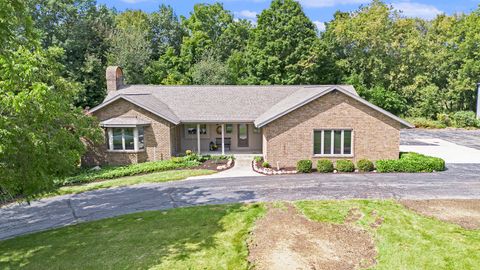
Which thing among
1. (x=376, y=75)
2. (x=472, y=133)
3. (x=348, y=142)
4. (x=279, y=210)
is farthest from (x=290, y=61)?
(x=279, y=210)

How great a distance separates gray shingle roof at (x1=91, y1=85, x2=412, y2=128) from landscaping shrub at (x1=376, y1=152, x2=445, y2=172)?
637 cm

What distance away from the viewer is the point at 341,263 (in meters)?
A: 10.2

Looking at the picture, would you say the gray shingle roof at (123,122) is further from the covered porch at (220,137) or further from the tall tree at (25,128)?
the tall tree at (25,128)

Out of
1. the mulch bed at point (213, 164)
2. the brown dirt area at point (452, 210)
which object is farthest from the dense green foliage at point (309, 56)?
the brown dirt area at point (452, 210)

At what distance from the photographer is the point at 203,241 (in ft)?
39.1

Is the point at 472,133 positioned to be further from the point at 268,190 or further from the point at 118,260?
the point at 118,260

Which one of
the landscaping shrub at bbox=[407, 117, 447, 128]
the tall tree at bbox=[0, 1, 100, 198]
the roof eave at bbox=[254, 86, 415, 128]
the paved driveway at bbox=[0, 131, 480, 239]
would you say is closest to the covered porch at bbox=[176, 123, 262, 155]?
the roof eave at bbox=[254, 86, 415, 128]

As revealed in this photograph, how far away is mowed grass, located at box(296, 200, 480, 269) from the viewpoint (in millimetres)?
10156

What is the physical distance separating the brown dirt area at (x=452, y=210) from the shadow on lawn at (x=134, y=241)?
7.18m

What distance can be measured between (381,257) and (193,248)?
5805 millimetres

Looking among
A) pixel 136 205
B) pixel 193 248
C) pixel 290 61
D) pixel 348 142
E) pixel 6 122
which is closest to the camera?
pixel 6 122

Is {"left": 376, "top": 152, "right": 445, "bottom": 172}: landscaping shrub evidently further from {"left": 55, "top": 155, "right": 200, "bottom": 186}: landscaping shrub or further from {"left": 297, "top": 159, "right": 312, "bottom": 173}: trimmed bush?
{"left": 55, "top": 155, "right": 200, "bottom": 186}: landscaping shrub

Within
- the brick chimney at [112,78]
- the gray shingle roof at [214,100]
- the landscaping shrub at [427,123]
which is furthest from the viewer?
the landscaping shrub at [427,123]

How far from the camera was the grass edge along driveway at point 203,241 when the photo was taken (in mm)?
10375
